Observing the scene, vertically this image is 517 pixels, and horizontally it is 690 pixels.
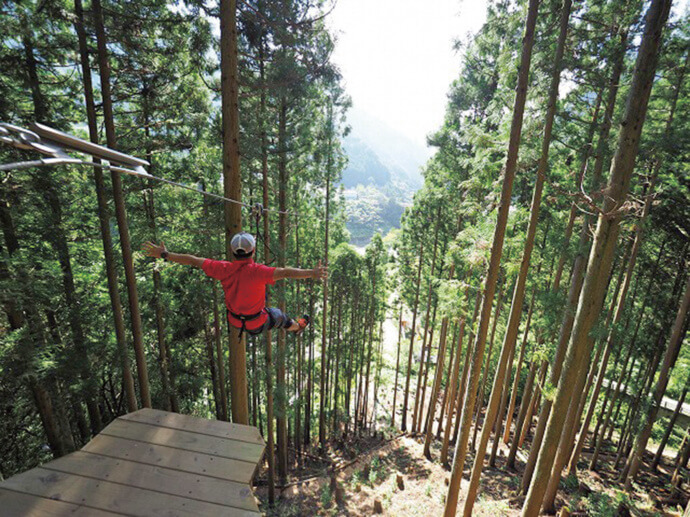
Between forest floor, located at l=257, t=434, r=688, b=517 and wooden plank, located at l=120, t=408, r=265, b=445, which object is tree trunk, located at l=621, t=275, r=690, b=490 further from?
wooden plank, located at l=120, t=408, r=265, b=445

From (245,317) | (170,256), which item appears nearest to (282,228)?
(245,317)

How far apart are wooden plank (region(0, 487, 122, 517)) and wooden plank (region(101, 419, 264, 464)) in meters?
0.75

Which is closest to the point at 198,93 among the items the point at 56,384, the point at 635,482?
the point at 56,384

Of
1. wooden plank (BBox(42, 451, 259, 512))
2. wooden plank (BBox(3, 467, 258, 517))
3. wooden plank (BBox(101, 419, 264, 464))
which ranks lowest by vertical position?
wooden plank (BBox(101, 419, 264, 464))

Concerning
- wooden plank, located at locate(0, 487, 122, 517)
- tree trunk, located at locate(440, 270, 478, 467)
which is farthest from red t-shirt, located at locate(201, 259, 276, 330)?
tree trunk, located at locate(440, 270, 478, 467)

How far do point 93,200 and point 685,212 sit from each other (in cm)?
1813

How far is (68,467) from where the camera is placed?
251cm

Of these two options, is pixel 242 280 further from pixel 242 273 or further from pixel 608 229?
pixel 608 229

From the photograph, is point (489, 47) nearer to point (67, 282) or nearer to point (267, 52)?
point (267, 52)

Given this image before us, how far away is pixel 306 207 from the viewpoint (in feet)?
48.0

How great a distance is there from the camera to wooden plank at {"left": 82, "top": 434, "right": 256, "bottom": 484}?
257 centimetres

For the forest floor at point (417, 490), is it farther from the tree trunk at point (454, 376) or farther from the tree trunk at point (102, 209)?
the tree trunk at point (102, 209)

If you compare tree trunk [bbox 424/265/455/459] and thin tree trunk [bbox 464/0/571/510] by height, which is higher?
thin tree trunk [bbox 464/0/571/510]

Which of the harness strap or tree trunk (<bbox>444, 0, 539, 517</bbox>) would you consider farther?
tree trunk (<bbox>444, 0, 539, 517</bbox>)
